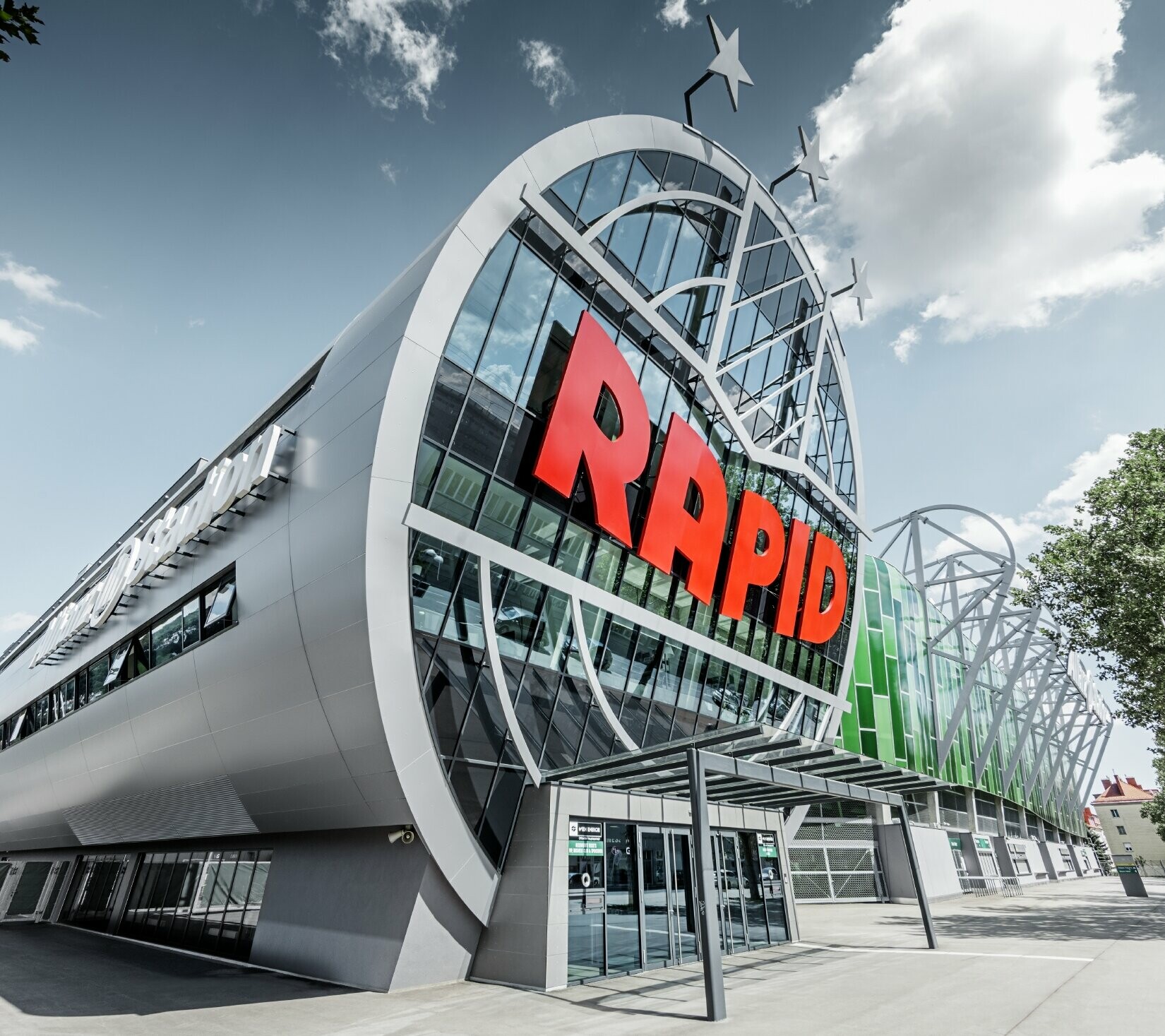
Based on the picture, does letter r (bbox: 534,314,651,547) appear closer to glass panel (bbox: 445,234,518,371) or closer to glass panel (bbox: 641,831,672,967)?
glass panel (bbox: 445,234,518,371)

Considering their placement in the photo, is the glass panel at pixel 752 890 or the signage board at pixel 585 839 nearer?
the signage board at pixel 585 839

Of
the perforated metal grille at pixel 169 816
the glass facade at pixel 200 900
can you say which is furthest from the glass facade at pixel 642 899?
the perforated metal grille at pixel 169 816

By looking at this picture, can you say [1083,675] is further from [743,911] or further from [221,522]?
[221,522]

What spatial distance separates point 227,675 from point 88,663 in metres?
11.8

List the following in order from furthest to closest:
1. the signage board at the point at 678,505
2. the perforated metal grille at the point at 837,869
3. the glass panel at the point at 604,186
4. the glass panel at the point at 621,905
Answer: the perforated metal grille at the point at 837,869
the glass panel at the point at 604,186
the signage board at the point at 678,505
the glass panel at the point at 621,905

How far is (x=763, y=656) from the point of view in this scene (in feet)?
80.7

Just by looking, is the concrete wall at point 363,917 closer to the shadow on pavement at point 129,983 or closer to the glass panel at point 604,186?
the shadow on pavement at point 129,983

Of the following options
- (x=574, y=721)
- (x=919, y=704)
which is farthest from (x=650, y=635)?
(x=919, y=704)

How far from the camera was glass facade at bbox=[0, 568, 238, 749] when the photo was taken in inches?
629

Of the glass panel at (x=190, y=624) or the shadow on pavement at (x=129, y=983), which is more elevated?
the glass panel at (x=190, y=624)

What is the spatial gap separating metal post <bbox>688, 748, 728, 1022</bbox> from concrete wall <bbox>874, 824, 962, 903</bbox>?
2602 cm

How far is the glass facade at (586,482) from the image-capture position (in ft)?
44.8

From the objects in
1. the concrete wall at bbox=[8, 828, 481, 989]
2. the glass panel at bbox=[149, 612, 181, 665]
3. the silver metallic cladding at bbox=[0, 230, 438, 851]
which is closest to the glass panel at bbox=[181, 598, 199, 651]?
the glass panel at bbox=[149, 612, 181, 665]

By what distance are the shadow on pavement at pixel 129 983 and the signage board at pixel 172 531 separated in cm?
879
